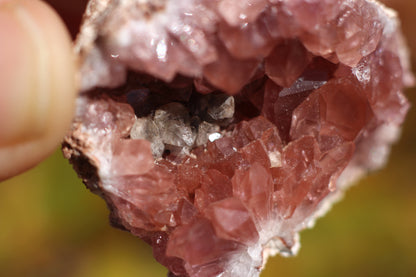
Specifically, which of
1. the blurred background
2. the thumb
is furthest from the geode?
the blurred background

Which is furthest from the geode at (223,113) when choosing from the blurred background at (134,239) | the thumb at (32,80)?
the blurred background at (134,239)

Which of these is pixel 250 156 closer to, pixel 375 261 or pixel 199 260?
pixel 199 260

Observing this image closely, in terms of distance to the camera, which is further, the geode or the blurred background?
the blurred background

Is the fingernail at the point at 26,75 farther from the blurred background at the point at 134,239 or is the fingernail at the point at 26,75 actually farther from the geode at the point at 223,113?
the blurred background at the point at 134,239

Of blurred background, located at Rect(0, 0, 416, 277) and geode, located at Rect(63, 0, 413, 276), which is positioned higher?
geode, located at Rect(63, 0, 413, 276)

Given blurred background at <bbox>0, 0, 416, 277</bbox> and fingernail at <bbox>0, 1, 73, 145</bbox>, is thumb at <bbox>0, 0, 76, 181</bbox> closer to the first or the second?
fingernail at <bbox>0, 1, 73, 145</bbox>
